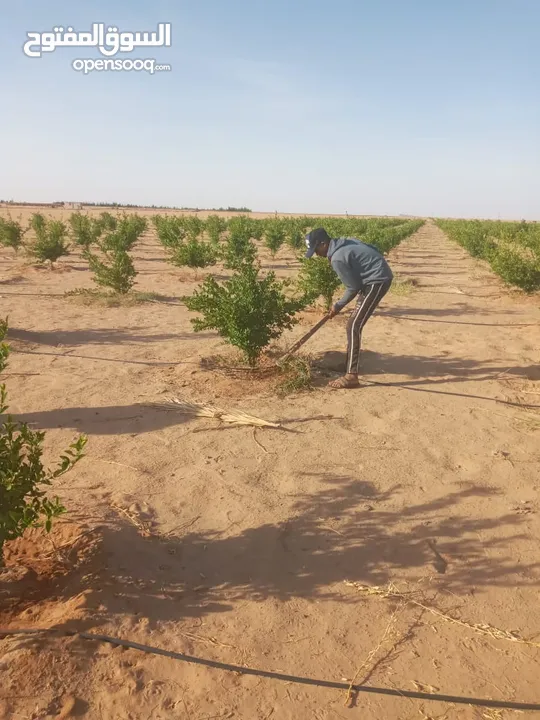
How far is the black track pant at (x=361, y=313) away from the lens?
5.56m

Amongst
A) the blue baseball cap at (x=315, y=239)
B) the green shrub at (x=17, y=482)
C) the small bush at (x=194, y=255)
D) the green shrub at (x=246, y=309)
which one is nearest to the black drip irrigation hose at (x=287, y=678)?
the green shrub at (x=17, y=482)

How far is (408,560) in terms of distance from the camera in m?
3.01

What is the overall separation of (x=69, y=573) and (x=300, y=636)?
1.33 metres

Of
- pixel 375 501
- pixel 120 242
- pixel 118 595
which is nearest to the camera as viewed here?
pixel 118 595

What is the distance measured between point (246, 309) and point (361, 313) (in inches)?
52.9

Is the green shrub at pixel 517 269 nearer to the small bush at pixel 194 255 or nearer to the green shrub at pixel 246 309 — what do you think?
the small bush at pixel 194 255

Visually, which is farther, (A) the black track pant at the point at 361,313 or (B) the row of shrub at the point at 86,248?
(B) the row of shrub at the point at 86,248

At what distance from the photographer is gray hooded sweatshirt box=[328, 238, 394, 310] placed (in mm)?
5516

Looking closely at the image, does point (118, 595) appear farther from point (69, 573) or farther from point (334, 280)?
point (334, 280)

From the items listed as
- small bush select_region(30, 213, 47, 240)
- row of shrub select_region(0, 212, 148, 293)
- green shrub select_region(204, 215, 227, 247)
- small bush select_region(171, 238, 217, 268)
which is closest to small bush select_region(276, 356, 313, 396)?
row of shrub select_region(0, 212, 148, 293)

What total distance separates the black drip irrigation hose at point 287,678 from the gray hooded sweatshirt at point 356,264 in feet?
12.7

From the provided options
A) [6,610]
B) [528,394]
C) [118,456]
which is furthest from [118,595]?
[528,394]

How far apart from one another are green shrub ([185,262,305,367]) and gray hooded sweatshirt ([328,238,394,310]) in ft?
2.52

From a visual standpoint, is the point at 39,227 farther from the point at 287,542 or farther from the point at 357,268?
the point at 287,542
